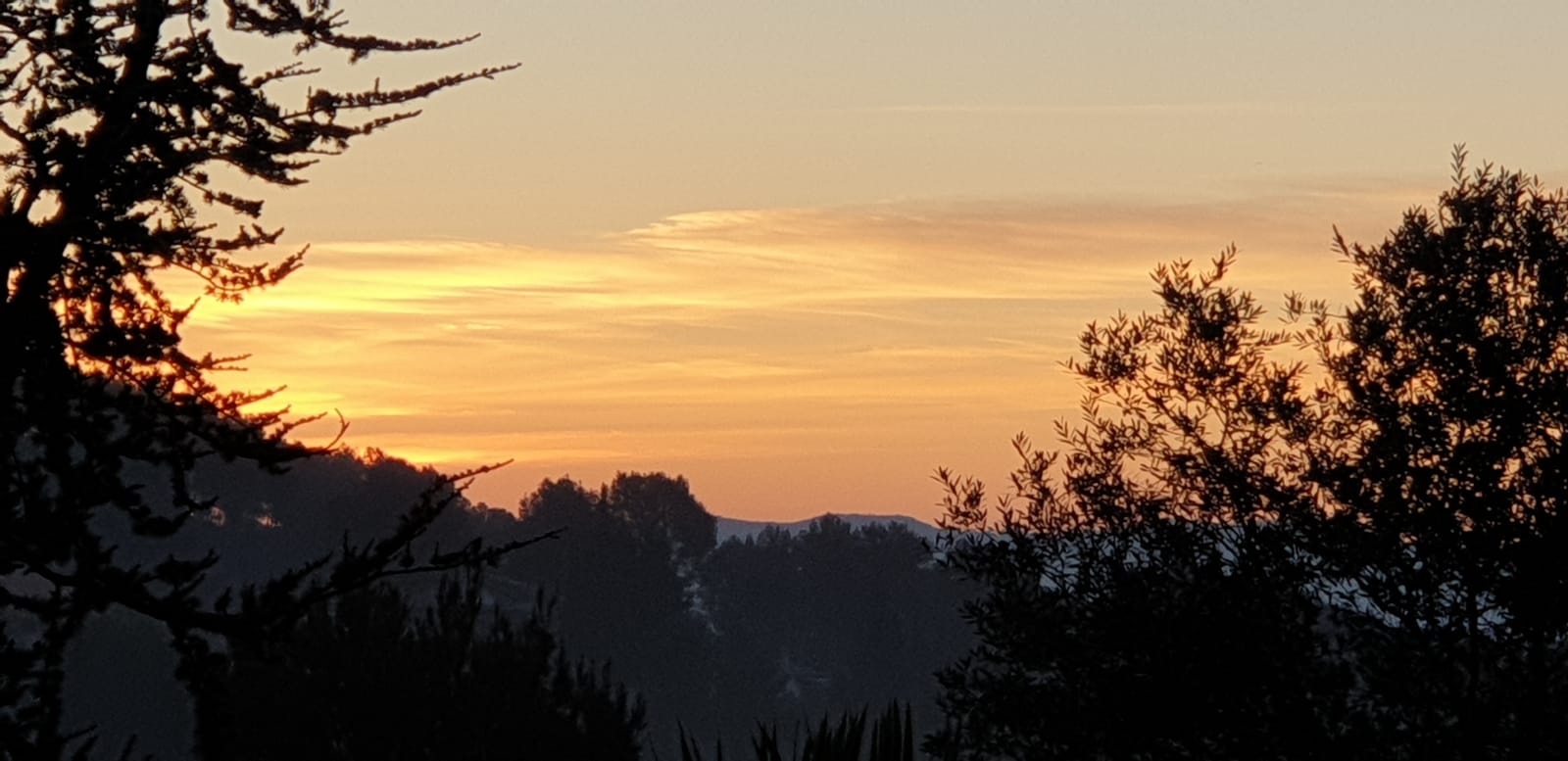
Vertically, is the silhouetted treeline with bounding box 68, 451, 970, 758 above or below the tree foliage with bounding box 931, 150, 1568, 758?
above

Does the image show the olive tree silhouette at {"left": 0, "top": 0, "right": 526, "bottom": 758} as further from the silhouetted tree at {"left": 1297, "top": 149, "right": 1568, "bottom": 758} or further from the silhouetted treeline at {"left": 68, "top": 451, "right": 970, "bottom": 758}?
the silhouetted treeline at {"left": 68, "top": 451, "right": 970, "bottom": 758}

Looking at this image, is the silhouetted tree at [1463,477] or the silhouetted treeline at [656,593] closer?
the silhouetted tree at [1463,477]

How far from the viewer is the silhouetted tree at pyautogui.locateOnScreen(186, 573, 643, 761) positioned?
33.8 meters

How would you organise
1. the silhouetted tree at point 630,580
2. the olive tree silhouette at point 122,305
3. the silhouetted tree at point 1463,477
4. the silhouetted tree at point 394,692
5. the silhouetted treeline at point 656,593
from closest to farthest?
the olive tree silhouette at point 122,305 < the silhouetted tree at point 1463,477 < the silhouetted tree at point 394,692 < the silhouetted treeline at point 656,593 < the silhouetted tree at point 630,580

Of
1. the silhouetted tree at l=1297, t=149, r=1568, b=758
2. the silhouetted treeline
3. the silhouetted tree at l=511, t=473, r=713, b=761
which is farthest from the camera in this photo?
the silhouetted tree at l=511, t=473, r=713, b=761

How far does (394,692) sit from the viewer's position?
111 feet

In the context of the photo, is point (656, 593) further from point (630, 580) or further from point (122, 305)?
point (122, 305)

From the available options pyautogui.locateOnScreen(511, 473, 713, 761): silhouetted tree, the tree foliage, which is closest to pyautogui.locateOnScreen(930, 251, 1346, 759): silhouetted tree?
the tree foliage

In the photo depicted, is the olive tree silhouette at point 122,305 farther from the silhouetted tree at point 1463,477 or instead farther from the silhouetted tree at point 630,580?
the silhouetted tree at point 630,580

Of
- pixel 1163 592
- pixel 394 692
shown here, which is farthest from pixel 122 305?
pixel 394 692

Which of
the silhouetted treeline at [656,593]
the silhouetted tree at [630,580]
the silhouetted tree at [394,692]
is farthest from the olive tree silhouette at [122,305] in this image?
the silhouetted tree at [630,580]

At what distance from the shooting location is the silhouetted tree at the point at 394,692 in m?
33.8

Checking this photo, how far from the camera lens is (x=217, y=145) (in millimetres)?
13438

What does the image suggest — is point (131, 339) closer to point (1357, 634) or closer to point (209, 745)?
point (209, 745)
